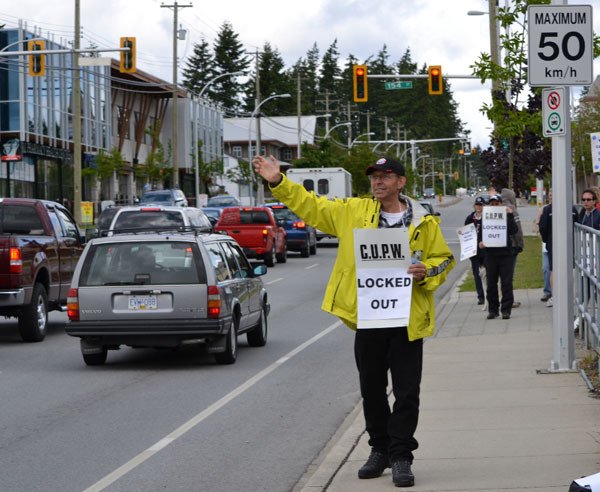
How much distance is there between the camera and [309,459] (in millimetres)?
8836

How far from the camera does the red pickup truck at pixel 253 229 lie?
116 feet

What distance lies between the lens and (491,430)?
30.2ft

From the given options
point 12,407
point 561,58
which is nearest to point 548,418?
point 561,58

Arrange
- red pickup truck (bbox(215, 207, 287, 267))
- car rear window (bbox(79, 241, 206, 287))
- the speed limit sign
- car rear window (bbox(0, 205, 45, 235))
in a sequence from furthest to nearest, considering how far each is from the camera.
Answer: red pickup truck (bbox(215, 207, 287, 267))
car rear window (bbox(0, 205, 45, 235))
car rear window (bbox(79, 241, 206, 287))
the speed limit sign

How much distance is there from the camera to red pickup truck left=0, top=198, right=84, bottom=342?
16375 mm

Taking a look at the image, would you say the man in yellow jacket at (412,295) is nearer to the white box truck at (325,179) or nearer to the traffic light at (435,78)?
the traffic light at (435,78)

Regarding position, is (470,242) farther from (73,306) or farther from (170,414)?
(170,414)

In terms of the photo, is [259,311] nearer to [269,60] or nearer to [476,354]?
[476,354]

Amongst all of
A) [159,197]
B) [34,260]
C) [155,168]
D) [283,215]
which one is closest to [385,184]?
[34,260]

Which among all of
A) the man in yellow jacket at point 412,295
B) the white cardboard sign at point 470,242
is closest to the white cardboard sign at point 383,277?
the man in yellow jacket at point 412,295

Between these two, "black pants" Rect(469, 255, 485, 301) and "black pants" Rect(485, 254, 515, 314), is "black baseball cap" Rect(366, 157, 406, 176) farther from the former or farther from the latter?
"black pants" Rect(469, 255, 485, 301)

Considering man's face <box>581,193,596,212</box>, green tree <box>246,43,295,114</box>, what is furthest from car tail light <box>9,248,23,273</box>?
green tree <box>246,43,295,114</box>

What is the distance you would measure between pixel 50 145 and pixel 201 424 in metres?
57.4

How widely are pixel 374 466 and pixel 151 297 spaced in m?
6.55
